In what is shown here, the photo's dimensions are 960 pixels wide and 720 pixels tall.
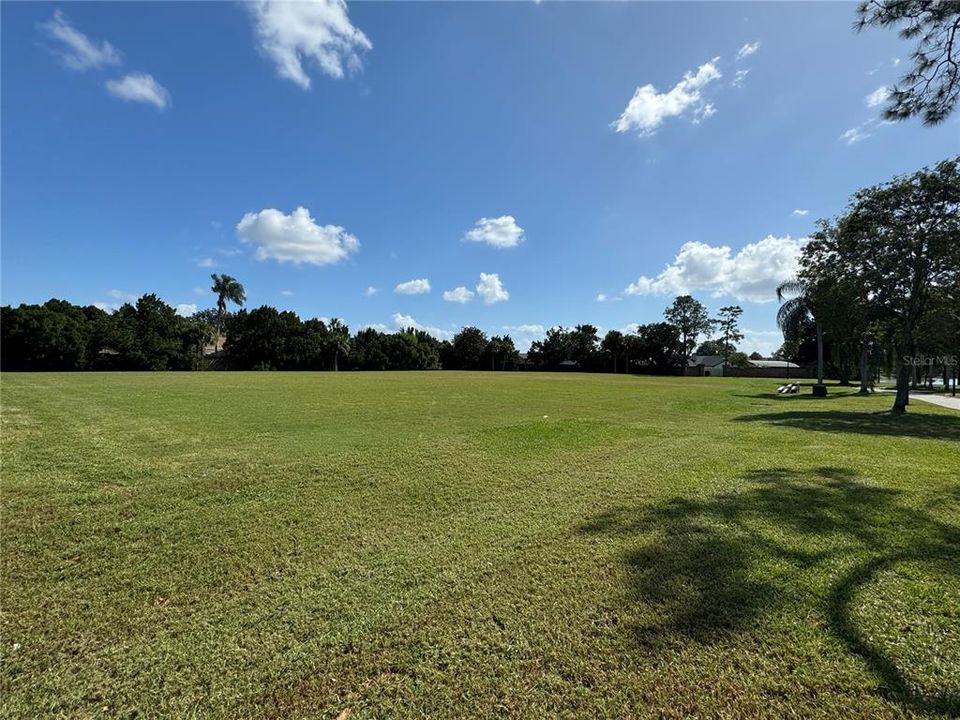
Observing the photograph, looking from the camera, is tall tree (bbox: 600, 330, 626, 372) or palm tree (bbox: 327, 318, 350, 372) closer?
palm tree (bbox: 327, 318, 350, 372)

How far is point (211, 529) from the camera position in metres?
4.23

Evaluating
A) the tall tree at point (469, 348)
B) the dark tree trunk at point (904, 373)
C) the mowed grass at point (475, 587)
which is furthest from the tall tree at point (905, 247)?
the tall tree at point (469, 348)

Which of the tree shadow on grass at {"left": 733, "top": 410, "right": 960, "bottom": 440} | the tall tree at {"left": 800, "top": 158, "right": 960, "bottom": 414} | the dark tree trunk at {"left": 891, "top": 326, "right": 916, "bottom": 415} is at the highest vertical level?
the tall tree at {"left": 800, "top": 158, "right": 960, "bottom": 414}

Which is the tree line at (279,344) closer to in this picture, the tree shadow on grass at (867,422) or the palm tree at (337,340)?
the palm tree at (337,340)

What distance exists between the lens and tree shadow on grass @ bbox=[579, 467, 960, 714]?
2.61m

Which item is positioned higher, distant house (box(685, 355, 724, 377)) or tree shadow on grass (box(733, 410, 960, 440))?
distant house (box(685, 355, 724, 377))

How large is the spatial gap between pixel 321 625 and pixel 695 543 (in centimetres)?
311

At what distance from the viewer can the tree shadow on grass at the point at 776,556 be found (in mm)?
2611

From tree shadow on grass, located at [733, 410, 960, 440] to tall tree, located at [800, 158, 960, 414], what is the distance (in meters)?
1.89

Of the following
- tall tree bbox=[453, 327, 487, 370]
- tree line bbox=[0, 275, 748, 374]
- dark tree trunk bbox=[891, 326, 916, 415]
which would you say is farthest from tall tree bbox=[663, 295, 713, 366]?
dark tree trunk bbox=[891, 326, 916, 415]

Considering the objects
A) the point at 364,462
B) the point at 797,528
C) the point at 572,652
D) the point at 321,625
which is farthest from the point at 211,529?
the point at 797,528

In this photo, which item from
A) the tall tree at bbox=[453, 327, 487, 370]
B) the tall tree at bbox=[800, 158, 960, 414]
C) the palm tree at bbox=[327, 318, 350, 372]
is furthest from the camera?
the tall tree at bbox=[453, 327, 487, 370]

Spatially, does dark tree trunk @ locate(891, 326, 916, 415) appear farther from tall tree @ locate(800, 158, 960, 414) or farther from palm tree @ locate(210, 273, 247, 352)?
palm tree @ locate(210, 273, 247, 352)

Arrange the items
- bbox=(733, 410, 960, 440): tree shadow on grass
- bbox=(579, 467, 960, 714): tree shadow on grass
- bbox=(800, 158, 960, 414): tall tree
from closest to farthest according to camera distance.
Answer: bbox=(579, 467, 960, 714): tree shadow on grass, bbox=(733, 410, 960, 440): tree shadow on grass, bbox=(800, 158, 960, 414): tall tree
